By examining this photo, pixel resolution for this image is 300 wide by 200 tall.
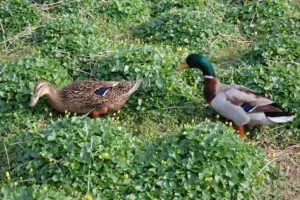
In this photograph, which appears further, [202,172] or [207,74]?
[207,74]

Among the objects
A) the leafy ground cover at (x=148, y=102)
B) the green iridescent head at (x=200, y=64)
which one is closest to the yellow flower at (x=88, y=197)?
the leafy ground cover at (x=148, y=102)

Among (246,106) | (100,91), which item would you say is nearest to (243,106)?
(246,106)

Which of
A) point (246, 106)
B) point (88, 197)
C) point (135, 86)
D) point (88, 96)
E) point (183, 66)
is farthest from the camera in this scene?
point (183, 66)

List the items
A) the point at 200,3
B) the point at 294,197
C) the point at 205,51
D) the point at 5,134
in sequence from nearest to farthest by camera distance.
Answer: the point at 294,197
the point at 5,134
the point at 205,51
the point at 200,3

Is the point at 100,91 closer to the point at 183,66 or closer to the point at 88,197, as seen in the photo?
the point at 183,66

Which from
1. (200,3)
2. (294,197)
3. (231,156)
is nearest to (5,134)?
(231,156)

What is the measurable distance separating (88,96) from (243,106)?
5.10ft

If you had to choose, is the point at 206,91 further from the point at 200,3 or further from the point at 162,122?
the point at 200,3

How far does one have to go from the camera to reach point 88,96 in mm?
5527

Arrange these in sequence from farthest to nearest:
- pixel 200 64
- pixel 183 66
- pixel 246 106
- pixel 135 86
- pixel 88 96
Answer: pixel 183 66, pixel 200 64, pixel 135 86, pixel 88 96, pixel 246 106

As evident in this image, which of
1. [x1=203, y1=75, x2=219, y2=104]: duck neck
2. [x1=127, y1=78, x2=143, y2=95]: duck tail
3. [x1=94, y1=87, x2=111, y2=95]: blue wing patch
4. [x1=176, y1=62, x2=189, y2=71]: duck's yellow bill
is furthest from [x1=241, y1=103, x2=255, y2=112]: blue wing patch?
[x1=94, y1=87, x2=111, y2=95]: blue wing patch

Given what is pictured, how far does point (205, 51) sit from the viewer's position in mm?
7051

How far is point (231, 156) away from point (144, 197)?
81 cm

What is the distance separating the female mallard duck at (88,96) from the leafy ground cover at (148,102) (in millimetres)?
204
